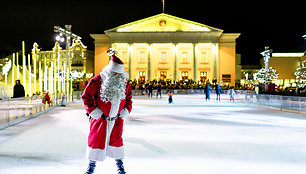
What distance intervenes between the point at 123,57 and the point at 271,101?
A: 47.2 meters

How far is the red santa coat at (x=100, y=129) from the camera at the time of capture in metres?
4.51

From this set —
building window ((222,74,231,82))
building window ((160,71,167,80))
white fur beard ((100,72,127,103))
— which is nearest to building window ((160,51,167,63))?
building window ((160,71,167,80))

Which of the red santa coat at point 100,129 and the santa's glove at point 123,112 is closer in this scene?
the red santa coat at point 100,129

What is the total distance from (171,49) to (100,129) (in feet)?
200

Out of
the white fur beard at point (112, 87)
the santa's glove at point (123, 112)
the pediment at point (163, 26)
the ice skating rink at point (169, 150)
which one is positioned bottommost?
the ice skating rink at point (169, 150)

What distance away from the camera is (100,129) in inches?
178

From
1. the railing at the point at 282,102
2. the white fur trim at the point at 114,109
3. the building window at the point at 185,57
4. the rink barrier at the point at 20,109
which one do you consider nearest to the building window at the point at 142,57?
the building window at the point at 185,57

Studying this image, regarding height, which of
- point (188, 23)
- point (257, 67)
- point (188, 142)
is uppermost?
point (188, 23)

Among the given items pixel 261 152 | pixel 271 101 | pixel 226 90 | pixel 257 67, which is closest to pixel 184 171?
pixel 261 152

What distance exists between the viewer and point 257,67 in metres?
83.1

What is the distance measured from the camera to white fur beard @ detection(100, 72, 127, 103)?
4617 millimetres

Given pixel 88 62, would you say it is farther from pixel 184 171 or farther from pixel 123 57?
pixel 184 171

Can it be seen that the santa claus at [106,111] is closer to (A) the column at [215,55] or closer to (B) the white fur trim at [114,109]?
(B) the white fur trim at [114,109]

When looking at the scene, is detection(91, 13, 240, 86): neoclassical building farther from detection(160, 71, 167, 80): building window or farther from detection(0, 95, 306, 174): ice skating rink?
detection(0, 95, 306, 174): ice skating rink
